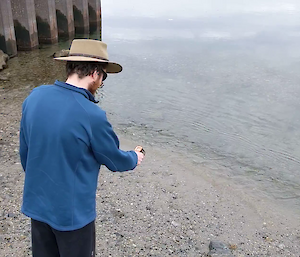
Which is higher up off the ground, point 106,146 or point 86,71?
point 86,71

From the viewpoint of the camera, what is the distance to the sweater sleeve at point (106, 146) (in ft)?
8.34

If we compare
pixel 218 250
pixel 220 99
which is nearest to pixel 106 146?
pixel 218 250

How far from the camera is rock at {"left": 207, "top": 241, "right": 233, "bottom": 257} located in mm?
4793

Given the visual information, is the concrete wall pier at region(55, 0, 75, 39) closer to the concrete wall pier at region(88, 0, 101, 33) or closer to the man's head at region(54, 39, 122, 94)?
the concrete wall pier at region(88, 0, 101, 33)

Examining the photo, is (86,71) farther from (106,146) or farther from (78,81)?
(106,146)

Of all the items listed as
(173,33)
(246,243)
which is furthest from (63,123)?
(173,33)

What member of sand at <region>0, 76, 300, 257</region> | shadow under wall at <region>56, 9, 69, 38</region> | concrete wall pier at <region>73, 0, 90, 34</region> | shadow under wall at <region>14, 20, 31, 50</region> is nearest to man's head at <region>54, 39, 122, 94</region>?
sand at <region>0, 76, 300, 257</region>

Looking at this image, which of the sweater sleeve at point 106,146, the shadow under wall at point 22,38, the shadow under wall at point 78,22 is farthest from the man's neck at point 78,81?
the shadow under wall at point 78,22

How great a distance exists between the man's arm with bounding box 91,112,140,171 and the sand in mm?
2225

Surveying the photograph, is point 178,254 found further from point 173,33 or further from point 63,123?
point 173,33

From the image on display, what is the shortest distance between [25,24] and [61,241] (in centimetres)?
1596

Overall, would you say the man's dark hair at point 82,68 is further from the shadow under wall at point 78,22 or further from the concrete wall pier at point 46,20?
the shadow under wall at point 78,22

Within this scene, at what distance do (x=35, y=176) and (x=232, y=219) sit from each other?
408cm

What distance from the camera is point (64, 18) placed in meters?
20.5
